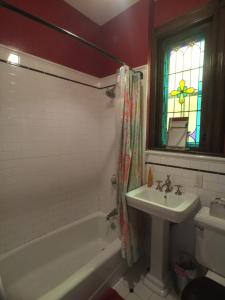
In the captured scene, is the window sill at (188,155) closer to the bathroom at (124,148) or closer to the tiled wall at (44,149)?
the bathroom at (124,148)

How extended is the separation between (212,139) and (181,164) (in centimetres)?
34

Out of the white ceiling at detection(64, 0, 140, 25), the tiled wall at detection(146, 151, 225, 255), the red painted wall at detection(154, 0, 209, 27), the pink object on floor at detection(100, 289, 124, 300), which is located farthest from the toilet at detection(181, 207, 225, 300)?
the white ceiling at detection(64, 0, 140, 25)

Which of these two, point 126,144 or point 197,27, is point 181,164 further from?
point 197,27

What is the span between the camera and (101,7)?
1.91 meters

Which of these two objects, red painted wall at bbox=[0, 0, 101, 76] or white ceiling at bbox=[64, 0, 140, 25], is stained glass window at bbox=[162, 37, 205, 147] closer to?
white ceiling at bbox=[64, 0, 140, 25]

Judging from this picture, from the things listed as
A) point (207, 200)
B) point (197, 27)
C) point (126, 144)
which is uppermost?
point (197, 27)

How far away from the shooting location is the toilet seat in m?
0.99

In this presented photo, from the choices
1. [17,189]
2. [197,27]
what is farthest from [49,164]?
[197,27]

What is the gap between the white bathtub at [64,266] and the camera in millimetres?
1291

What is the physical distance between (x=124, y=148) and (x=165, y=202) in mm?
629

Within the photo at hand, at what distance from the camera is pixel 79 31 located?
6.59 feet

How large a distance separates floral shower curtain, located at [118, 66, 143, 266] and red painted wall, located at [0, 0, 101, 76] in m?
0.75

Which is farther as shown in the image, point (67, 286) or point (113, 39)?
point (113, 39)

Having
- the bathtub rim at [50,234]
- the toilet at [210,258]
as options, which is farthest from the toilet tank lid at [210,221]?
the bathtub rim at [50,234]
